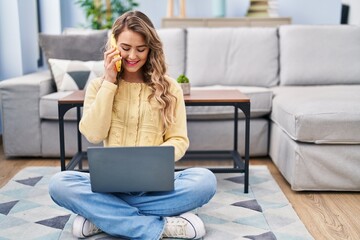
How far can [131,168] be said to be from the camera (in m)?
1.65

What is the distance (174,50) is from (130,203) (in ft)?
5.81

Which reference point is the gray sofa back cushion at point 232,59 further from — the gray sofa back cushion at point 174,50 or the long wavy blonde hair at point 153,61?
the long wavy blonde hair at point 153,61

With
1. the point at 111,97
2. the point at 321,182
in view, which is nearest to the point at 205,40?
the point at 321,182

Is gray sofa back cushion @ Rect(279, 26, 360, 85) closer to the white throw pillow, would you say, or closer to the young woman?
the white throw pillow

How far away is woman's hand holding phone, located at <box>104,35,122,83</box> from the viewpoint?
5.82 feet

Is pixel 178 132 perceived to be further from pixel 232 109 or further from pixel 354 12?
pixel 354 12

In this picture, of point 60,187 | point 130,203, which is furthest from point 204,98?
point 60,187

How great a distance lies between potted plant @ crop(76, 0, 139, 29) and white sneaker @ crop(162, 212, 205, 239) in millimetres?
3483

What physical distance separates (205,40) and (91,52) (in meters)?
0.80

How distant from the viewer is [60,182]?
177 cm

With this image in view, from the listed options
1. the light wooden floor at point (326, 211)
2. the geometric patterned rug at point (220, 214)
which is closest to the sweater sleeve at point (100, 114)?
the geometric patterned rug at point (220, 214)

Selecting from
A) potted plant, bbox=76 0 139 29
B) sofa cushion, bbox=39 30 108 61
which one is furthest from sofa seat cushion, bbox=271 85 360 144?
potted plant, bbox=76 0 139 29

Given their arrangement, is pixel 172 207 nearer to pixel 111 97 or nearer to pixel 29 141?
pixel 111 97

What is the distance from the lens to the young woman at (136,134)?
175cm
